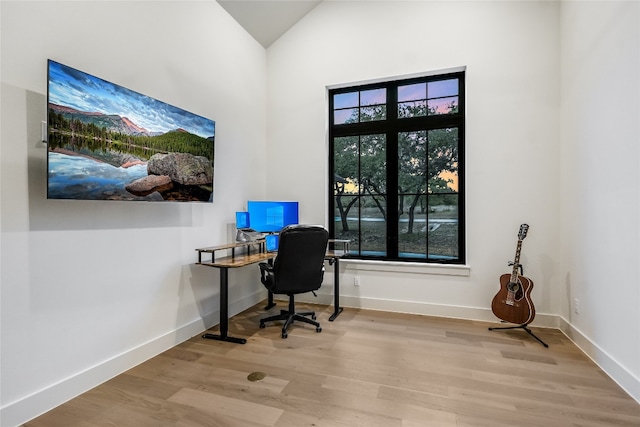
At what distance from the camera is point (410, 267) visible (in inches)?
151

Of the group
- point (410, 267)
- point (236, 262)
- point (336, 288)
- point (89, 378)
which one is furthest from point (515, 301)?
point (89, 378)

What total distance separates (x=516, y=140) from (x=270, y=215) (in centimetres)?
281

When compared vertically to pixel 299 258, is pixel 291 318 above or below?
below

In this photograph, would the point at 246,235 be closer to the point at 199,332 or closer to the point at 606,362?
the point at 199,332

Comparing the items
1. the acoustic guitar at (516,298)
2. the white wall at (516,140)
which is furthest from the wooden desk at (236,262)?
the acoustic guitar at (516,298)

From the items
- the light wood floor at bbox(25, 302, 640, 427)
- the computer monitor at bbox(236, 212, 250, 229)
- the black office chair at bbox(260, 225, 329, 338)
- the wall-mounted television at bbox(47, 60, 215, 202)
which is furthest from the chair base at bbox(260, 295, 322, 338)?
the wall-mounted television at bbox(47, 60, 215, 202)

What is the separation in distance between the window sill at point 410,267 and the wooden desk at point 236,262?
24 centimetres

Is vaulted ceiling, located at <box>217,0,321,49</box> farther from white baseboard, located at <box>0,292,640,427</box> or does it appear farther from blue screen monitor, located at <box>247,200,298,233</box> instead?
white baseboard, located at <box>0,292,640,427</box>

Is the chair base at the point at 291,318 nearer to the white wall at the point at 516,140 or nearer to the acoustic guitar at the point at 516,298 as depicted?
the white wall at the point at 516,140

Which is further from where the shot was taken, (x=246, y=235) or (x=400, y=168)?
(x=400, y=168)

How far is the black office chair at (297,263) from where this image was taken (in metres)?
3.00

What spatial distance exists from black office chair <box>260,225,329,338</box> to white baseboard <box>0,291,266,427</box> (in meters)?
0.87

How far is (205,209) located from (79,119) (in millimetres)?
1465

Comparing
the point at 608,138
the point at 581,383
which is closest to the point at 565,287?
the point at 581,383
